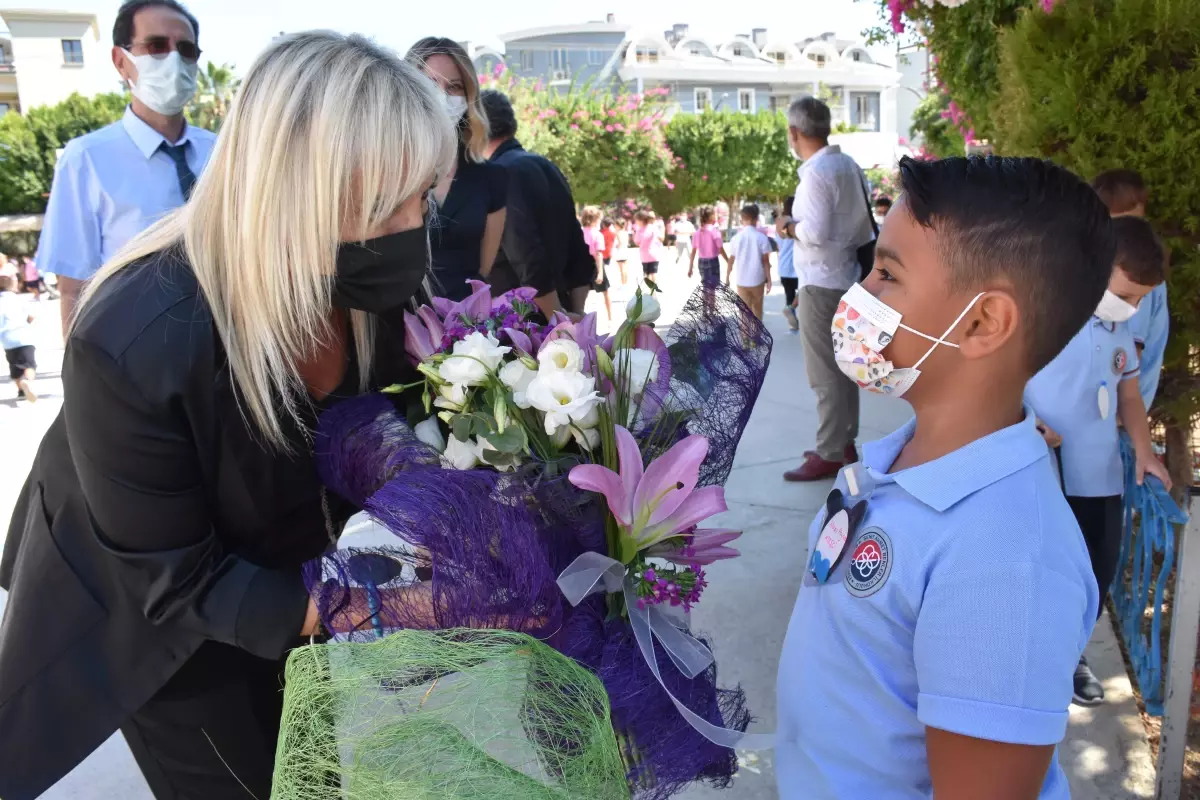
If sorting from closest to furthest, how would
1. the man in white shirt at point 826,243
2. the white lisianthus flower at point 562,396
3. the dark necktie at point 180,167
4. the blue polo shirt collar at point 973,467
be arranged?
the blue polo shirt collar at point 973,467
the white lisianthus flower at point 562,396
the dark necktie at point 180,167
the man in white shirt at point 826,243

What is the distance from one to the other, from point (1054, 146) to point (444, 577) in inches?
128

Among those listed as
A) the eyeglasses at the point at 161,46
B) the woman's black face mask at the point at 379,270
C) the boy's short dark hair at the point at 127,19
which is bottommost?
the woman's black face mask at the point at 379,270

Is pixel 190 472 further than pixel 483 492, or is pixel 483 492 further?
pixel 190 472

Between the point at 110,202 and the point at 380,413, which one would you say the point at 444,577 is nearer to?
the point at 380,413

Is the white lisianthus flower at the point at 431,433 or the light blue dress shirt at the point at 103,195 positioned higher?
the light blue dress shirt at the point at 103,195

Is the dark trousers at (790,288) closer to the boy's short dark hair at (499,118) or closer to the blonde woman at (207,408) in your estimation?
the boy's short dark hair at (499,118)

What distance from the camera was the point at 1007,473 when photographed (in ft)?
3.50

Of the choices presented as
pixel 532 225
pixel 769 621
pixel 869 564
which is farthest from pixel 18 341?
pixel 869 564

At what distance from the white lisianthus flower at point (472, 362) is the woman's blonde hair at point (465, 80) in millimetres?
2247

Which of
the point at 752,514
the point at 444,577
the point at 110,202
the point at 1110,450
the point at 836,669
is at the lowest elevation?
the point at 752,514

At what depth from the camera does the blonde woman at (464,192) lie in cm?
334

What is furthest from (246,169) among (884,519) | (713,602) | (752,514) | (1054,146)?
(752,514)

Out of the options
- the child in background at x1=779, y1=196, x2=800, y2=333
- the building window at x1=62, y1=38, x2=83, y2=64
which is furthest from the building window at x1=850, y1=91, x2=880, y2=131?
the child in background at x1=779, y1=196, x2=800, y2=333

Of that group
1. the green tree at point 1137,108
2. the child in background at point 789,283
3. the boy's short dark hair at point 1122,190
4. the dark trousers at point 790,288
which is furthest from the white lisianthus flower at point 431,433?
the dark trousers at point 790,288
